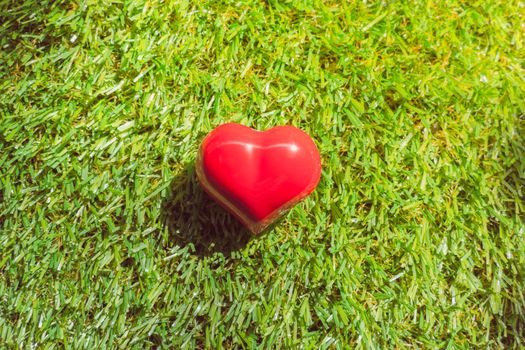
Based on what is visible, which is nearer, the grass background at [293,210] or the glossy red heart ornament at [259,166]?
the glossy red heart ornament at [259,166]

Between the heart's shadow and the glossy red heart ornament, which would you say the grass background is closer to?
the heart's shadow

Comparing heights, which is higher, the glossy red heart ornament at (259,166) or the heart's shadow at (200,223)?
the glossy red heart ornament at (259,166)

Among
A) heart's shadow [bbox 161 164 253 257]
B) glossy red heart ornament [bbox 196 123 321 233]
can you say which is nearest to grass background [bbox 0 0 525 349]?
heart's shadow [bbox 161 164 253 257]

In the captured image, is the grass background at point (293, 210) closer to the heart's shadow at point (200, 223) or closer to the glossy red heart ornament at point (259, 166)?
the heart's shadow at point (200, 223)

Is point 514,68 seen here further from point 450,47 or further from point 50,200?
point 50,200

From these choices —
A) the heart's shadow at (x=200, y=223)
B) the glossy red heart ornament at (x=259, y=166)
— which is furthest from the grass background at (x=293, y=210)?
the glossy red heart ornament at (x=259, y=166)

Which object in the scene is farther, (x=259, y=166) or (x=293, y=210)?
(x=293, y=210)

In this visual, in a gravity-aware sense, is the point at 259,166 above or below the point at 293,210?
above
